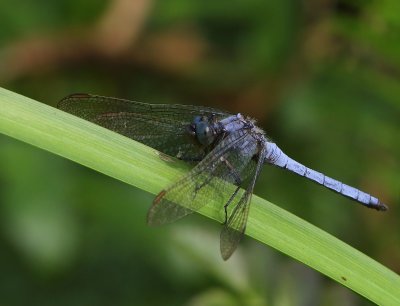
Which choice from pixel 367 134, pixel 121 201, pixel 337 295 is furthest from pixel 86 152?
pixel 367 134

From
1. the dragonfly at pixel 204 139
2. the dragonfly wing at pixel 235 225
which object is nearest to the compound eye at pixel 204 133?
the dragonfly at pixel 204 139

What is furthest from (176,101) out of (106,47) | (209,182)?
(209,182)

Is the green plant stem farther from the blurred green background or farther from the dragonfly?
the blurred green background

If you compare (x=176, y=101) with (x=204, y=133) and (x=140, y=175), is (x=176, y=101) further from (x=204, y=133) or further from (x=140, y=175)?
(x=140, y=175)

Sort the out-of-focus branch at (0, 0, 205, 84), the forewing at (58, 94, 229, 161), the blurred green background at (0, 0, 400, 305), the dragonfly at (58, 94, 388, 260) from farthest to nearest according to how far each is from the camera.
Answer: the out-of-focus branch at (0, 0, 205, 84), the blurred green background at (0, 0, 400, 305), the forewing at (58, 94, 229, 161), the dragonfly at (58, 94, 388, 260)

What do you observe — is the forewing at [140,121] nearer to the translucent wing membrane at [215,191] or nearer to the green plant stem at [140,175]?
the translucent wing membrane at [215,191]

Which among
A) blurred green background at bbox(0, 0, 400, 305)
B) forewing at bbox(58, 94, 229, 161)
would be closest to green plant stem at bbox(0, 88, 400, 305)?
forewing at bbox(58, 94, 229, 161)
